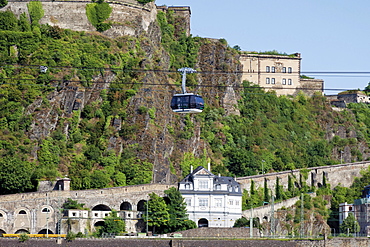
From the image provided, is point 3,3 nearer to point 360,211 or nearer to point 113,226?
point 113,226

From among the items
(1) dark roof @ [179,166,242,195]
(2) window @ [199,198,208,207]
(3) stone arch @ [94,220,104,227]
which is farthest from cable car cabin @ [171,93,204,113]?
(2) window @ [199,198,208,207]

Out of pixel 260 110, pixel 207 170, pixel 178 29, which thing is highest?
pixel 178 29

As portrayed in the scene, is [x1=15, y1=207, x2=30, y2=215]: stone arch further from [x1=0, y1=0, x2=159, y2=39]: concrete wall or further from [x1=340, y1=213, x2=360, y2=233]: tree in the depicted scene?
[x1=340, y1=213, x2=360, y2=233]: tree

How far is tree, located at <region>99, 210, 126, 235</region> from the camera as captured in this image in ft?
362

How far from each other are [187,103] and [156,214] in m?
31.3

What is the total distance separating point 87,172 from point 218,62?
4228cm

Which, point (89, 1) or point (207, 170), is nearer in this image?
point (207, 170)

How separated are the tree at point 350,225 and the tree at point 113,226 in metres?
31.4

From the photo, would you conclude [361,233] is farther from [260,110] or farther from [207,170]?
[260,110]

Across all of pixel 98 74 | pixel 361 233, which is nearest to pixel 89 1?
pixel 98 74

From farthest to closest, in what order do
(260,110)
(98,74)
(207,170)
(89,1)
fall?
(260,110) → (89,1) → (98,74) → (207,170)

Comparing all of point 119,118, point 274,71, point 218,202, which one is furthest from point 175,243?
point 274,71

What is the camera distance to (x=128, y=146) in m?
124

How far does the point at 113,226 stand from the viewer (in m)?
111
